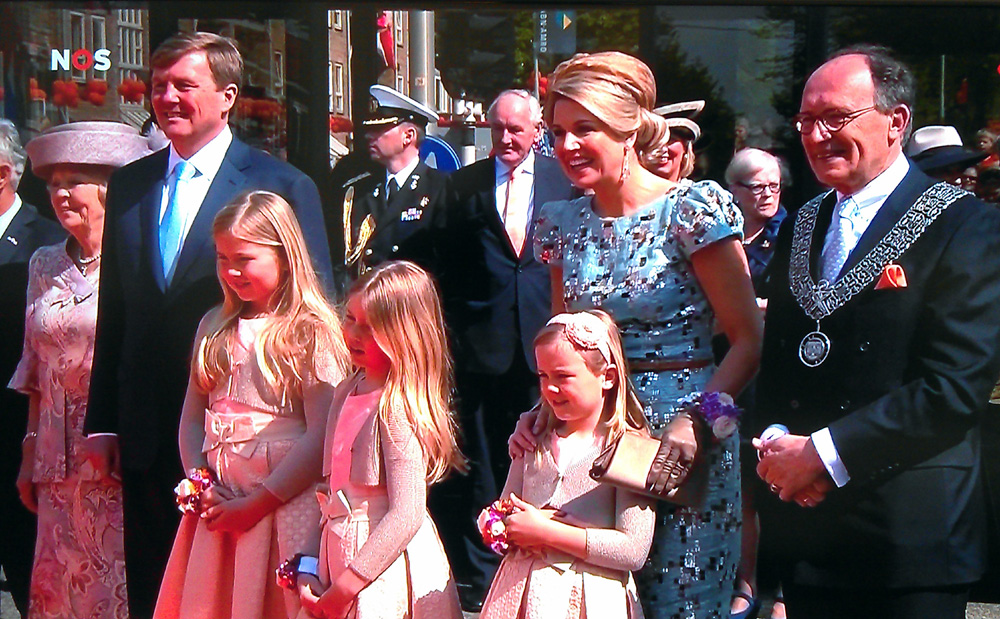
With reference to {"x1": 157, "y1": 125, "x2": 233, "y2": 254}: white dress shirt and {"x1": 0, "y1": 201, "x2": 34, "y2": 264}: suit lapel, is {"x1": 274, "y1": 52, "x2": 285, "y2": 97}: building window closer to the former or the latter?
→ {"x1": 157, "y1": 125, "x2": 233, "y2": 254}: white dress shirt

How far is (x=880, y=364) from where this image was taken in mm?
2775

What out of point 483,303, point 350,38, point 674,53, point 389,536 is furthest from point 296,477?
point 674,53

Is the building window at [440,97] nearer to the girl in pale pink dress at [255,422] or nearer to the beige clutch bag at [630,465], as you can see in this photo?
the girl in pale pink dress at [255,422]

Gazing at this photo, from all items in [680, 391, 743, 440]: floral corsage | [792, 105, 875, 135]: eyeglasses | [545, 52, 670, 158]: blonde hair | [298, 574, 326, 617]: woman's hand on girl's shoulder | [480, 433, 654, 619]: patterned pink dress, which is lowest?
[298, 574, 326, 617]: woman's hand on girl's shoulder

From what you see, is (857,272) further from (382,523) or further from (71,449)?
(71,449)

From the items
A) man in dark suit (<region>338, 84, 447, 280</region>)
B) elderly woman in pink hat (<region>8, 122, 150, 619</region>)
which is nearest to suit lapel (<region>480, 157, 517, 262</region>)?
man in dark suit (<region>338, 84, 447, 280</region>)

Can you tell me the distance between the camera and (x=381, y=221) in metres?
3.63

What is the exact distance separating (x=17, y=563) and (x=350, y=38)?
210cm

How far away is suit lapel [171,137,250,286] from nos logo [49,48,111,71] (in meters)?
0.47

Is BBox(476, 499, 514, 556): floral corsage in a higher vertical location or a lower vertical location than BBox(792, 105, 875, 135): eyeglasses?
lower

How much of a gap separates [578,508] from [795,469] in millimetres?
511

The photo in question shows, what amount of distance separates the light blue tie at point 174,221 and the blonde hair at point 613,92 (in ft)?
4.23

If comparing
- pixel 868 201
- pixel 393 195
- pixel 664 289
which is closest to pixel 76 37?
pixel 393 195

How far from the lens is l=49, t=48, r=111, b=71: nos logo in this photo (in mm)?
3723
